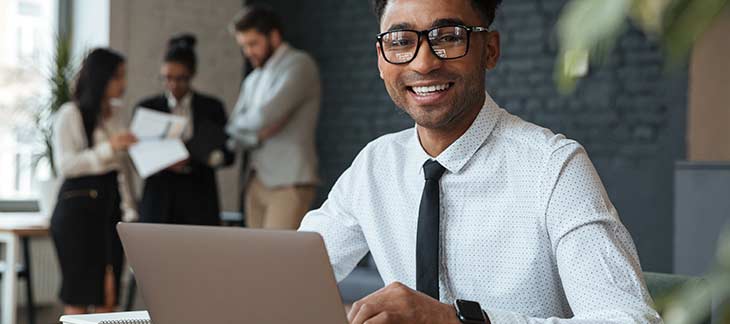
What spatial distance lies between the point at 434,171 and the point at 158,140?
311 cm

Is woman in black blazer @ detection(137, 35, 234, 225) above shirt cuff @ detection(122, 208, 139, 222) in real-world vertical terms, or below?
above

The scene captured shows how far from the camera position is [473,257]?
138 cm

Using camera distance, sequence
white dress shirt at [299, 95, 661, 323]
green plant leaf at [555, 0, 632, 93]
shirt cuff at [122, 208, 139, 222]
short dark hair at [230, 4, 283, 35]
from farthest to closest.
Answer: shirt cuff at [122, 208, 139, 222] → short dark hair at [230, 4, 283, 35] → white dress shirt at [299, 95, 661, 323] → green plant leaf at [555, 0, 632, 93]

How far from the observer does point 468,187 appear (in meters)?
1.41

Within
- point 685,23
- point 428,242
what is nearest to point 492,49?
point 428,242

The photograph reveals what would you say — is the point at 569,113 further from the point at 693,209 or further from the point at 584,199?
the point at 584,199

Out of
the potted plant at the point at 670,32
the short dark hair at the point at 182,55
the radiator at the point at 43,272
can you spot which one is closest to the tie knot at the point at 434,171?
the potted plant at the point at 670,32

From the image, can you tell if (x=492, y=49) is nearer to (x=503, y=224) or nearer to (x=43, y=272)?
(x=503, y=224)

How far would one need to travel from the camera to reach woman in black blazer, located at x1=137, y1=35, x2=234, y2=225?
443 cm

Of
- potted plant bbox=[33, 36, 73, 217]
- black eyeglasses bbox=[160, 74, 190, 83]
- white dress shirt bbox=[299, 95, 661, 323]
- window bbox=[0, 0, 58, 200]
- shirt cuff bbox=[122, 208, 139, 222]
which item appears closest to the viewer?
white dress shirt bbox=[299, 95, 661, 323]

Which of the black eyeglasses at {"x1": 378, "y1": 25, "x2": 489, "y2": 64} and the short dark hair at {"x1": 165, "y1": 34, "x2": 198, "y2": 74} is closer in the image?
the black eyeglasses at {"x1": 378, "y1": 25, "x2": 489, "y2": 64}

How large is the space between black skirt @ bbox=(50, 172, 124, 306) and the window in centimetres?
173

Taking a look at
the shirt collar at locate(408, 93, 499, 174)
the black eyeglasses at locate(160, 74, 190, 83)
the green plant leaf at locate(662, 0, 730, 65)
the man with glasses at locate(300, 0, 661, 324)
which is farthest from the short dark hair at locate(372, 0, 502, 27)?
the black eyeglasses at locate(160, 74, 190, 83)

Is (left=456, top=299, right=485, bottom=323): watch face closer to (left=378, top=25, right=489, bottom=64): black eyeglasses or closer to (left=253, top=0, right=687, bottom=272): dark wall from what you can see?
(left=378, top=25, right=489, bottom=64): black eyeglasses
